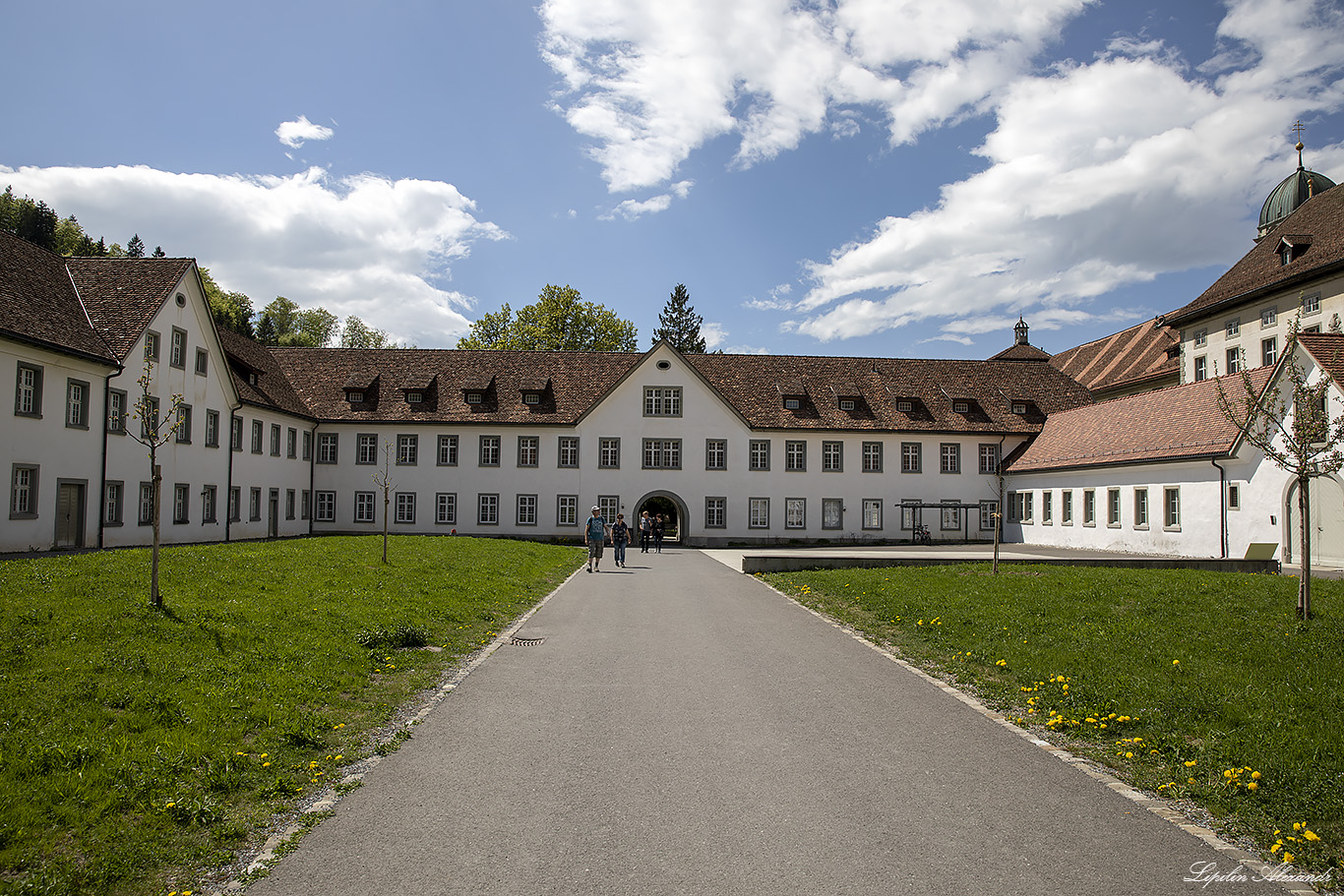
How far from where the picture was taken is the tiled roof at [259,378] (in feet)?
127

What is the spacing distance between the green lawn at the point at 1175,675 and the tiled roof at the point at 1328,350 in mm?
11345

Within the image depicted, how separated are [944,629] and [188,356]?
30.6 m

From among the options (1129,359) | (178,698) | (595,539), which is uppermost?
(1129,359)

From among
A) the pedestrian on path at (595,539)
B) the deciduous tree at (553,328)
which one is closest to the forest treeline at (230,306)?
the deciduous tree at (553,328)

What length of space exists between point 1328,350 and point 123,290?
39.3 m

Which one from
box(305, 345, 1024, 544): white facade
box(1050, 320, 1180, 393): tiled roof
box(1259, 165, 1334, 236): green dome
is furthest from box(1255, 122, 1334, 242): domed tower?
box(305, 345, 1024, 544): white facade

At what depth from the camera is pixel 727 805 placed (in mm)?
5938

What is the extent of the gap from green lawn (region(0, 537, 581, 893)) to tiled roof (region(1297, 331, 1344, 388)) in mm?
24903

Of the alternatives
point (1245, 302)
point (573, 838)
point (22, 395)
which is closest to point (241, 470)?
point (22, 395)

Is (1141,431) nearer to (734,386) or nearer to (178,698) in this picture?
(734,386)

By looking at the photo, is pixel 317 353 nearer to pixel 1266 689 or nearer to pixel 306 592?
pixel 306 592

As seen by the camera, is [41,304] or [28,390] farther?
[41,304]

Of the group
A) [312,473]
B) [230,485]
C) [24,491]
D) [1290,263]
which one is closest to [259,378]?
[312,473]

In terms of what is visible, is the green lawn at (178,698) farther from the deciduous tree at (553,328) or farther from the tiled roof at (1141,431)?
the deciduous tree at (553,328)
